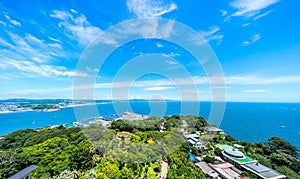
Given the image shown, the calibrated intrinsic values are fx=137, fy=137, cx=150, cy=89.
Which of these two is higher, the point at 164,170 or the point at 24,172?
the point at 24,172

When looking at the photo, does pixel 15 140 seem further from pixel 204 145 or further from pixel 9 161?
pixel 204 145

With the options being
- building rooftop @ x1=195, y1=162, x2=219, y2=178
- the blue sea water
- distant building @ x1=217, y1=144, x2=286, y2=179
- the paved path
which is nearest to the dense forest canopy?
the paved path

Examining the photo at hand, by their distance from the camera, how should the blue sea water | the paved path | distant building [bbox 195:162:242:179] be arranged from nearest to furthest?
1. the paved path
2. distant building [bbox 195:162:242:179]
3. the blue sea water

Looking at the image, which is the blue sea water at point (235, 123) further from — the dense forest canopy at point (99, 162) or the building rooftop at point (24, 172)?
the building rooftop at point (24, 172)

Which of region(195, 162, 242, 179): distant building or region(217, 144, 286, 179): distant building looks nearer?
region(195, 162, 242, 179): distant building

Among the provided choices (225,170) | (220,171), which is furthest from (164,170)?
(225,170)

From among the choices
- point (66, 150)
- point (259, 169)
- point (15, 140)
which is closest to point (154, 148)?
point (66, 150)

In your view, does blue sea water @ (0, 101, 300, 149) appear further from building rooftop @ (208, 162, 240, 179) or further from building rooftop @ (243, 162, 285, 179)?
building rooftop @ (243, 162, 285, 179)

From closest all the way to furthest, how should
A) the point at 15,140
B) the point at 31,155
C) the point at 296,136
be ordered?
the point at 31,155 < the point at 15,140 < the point at 296,136

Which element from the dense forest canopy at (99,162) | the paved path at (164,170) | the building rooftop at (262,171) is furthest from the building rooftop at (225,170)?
the paved path at (164,170)

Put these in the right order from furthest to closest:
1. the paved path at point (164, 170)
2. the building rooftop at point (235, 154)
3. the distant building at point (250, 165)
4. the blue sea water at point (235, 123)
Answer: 1. the blue sea water at point (235, 123)
2. the building rooftop at point (235, 154)
3. the distant building at point (250, 165)
4. the paved path at point (164, 170)

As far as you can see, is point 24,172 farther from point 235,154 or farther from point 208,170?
point 235,154
